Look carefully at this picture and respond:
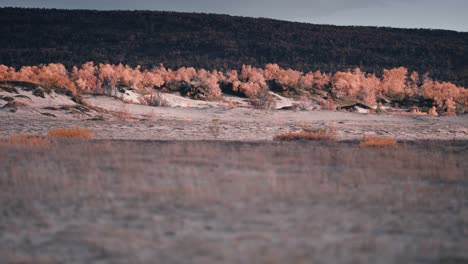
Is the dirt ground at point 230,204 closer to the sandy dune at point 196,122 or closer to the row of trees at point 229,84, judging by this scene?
the sandy dune at point 196,122

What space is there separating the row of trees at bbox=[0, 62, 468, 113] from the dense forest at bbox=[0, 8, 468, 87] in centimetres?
2215

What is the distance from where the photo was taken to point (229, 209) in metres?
5.60

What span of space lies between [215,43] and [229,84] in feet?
190

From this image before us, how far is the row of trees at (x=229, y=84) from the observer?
40.0 m

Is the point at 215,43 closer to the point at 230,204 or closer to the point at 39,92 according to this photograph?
the point at 39,92

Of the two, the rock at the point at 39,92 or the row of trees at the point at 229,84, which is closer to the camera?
the rock at the point at 39,92

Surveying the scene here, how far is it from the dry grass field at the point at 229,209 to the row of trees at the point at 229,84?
28.7 metres

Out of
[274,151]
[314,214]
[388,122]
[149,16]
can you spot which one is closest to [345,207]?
[314,214]

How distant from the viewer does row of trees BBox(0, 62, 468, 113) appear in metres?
40.0

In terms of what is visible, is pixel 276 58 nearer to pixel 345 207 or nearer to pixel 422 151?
pixel 422 151

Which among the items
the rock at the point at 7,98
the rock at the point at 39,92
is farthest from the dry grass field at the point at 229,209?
the rock at the point at 39,92

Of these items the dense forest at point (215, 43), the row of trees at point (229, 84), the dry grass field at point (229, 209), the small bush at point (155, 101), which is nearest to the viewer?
the dry grass field at point (229, 209)

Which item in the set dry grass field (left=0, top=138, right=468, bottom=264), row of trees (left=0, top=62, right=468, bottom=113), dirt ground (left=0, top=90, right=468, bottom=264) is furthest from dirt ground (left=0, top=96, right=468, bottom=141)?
row of trees (left=0, top=62, right=468, bottom=113)

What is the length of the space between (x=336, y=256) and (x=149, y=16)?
12657 cm
